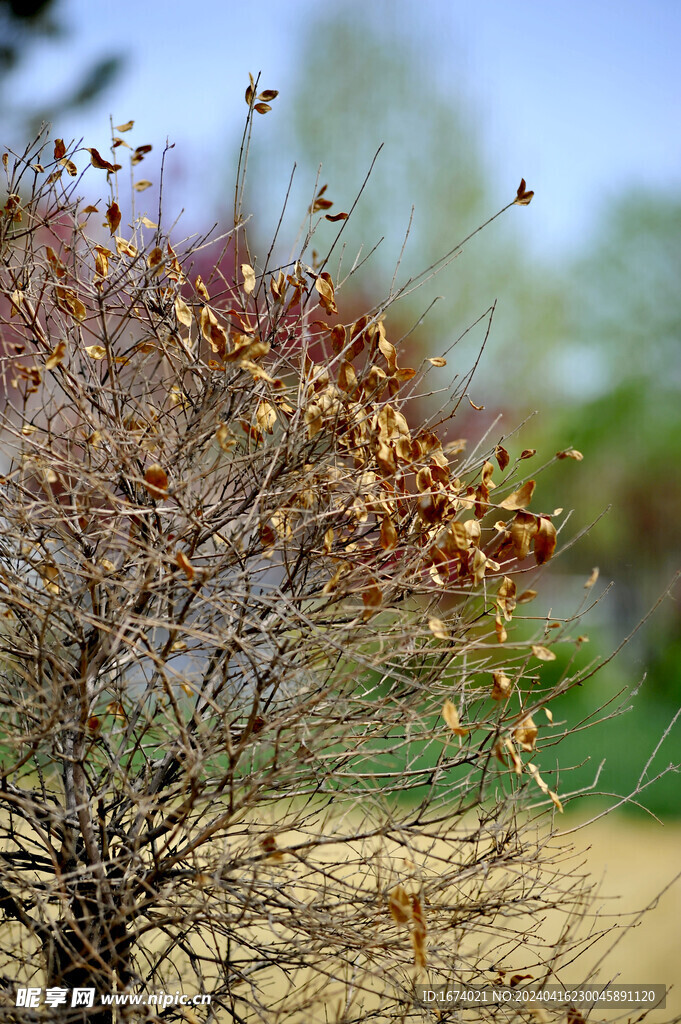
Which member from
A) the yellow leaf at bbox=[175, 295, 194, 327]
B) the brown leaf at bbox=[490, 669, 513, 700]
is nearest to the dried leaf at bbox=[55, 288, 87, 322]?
the yellow leaf at bbox=[175, 295, 194, 327]

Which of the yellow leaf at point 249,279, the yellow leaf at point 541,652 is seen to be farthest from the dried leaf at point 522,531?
the yellow leaf at point 249,279

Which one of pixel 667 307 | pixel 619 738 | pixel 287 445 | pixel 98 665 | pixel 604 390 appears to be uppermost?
pixel 667 307

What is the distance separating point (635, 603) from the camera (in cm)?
828

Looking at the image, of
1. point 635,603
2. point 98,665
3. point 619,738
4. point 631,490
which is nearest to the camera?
point 98,665

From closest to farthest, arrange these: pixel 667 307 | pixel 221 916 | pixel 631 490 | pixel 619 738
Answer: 1. pixel 221 916
2. pixel 619 738
3. pixel 631 490
4. pixel 667 307

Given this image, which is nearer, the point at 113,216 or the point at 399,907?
the point at 399,907

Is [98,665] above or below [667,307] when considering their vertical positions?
below

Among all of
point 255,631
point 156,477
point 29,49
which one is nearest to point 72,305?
point 156,477

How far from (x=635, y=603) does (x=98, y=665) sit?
7368 millimetres

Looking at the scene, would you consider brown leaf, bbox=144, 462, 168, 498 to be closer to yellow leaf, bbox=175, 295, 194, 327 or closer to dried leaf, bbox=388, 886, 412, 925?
yellow leaf, bbox=175, 295, 194, 327

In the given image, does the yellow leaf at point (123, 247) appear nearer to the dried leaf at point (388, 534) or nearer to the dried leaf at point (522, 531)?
the dried leaf at point (388, 534)

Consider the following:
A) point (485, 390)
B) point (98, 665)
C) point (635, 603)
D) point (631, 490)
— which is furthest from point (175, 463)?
point (631, 490)

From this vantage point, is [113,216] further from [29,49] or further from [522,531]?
[29,49]

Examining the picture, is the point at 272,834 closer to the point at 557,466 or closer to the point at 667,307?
the point at 557,466
